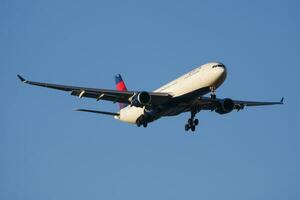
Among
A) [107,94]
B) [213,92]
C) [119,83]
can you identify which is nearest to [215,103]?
[213,92]

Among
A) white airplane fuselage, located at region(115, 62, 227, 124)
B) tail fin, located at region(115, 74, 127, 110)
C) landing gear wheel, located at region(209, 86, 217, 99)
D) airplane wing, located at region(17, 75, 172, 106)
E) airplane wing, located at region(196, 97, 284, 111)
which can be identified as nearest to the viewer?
white airplane fuselage, located at region(115, 62, 227, 124)

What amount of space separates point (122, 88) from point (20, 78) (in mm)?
21484

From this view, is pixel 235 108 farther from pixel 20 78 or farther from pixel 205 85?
pixel 20 78

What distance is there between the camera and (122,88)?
69.5 meters

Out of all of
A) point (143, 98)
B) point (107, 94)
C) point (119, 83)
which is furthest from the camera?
point (119, 83)

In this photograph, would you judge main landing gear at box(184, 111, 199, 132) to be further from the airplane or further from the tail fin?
the tail fin

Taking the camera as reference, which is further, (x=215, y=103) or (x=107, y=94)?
(x=215, y=103)

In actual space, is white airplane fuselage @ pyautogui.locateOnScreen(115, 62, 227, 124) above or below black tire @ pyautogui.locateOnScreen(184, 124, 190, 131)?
above

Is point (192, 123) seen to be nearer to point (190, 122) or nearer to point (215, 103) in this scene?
point (190, 122)

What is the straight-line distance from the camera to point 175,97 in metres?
53.8

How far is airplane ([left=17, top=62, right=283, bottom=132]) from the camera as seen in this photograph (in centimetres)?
5222

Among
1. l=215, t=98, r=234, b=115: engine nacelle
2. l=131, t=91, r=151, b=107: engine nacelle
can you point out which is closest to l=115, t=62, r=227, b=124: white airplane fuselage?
l=131, t=91, r=151, b=107: engine nacelle

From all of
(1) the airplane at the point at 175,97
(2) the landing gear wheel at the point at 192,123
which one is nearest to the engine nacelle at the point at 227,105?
(1) the airplane at the point at 175,97

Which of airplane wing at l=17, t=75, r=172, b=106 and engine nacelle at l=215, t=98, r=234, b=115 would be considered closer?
airplane wing at l=17, t=75, r=172, b=106
